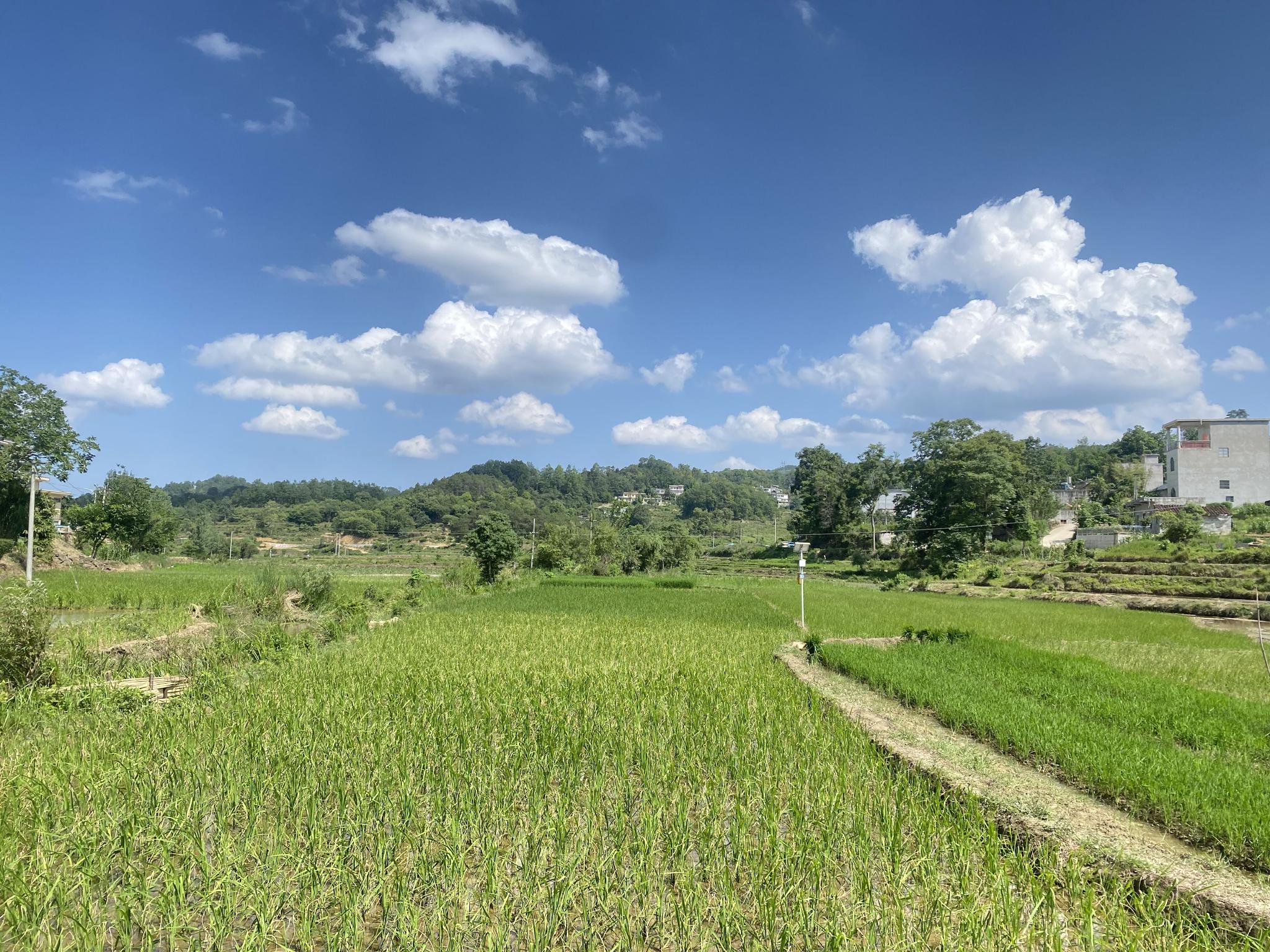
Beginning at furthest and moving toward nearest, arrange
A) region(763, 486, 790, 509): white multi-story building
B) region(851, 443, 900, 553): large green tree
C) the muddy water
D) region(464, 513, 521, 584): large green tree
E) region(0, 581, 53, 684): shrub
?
region(763, 486, 790, 509): white multi-story building
region(851, 443, 900, 553): large green tree
region(464, 513, 521, 584): large green tree
the muddy water
region(0, 581, 53, 684): shrub

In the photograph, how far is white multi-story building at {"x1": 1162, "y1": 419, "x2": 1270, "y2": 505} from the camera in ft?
127

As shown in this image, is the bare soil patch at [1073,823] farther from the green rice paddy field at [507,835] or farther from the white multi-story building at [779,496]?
the white multi-story building at [779,496]

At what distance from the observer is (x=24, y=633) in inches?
316

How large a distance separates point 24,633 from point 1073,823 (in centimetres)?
1161

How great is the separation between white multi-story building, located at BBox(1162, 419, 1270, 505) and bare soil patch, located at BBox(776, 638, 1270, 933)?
4521 cm

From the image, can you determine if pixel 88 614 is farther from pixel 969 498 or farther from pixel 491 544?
pixel 969 498

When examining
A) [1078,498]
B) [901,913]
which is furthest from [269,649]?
[1078,498]

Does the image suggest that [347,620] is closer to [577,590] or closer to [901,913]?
[577,590]

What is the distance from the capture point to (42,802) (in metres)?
4.67

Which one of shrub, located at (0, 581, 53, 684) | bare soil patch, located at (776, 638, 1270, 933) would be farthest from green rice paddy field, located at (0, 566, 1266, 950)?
shrub, located at (0, 581, 53, 684)

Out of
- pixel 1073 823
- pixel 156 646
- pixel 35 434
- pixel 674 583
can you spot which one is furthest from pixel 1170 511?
pixel 35 434

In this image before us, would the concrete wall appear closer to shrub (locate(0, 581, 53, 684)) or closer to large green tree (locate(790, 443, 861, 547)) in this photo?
large green tree (locate(790, 443, 861, 547))

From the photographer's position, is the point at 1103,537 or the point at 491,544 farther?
the point at 1103,537

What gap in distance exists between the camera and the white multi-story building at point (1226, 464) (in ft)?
127
